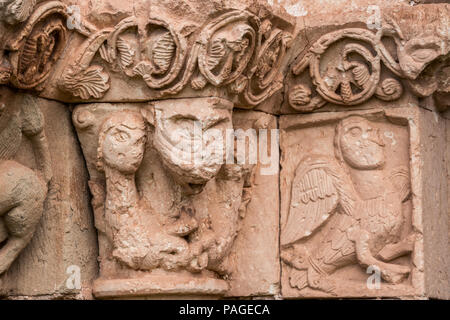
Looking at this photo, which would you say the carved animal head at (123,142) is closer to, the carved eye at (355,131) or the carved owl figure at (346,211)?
the carved owl figure at (346,211)

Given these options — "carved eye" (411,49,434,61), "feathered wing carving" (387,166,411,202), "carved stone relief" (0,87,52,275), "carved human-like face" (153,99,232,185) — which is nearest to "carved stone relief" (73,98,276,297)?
"carved human-like face" (153,99,232,185)

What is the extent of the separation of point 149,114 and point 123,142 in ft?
0.42

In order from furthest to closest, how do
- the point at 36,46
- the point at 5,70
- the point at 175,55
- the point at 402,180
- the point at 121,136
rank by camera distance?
the point at 402,180, the point at 121,136, the point at 175,55, the point at 36,46, the point at 5,70

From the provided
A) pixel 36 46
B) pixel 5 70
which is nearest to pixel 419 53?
pixel 36 46

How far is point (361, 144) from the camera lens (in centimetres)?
394

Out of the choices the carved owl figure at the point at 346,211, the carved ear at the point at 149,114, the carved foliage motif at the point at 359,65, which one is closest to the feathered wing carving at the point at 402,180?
the carved owl figure at the point at 346,211

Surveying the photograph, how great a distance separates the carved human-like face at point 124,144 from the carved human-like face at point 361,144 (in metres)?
0.75

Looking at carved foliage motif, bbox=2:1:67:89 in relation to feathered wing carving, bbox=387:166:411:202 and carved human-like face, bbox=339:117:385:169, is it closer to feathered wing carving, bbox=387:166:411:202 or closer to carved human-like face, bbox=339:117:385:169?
carved human-like face, bbox=339:117:385:169

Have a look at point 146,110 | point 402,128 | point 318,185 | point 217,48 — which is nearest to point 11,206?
point 146,110

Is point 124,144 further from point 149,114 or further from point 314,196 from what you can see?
point 314,196

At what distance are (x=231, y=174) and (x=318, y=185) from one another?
336 millimetres

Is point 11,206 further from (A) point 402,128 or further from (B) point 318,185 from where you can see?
(A) point 402,128

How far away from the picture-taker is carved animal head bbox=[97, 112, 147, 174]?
12.0ft

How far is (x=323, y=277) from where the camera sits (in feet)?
12.9
